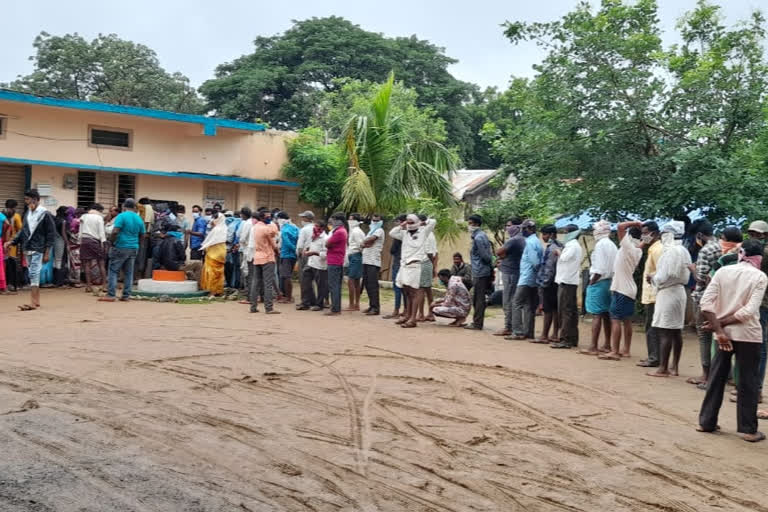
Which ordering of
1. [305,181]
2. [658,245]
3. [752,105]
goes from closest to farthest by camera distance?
[658,245] → [752,105] → [305,181]

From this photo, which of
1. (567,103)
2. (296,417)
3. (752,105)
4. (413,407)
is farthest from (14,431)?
(752,105)

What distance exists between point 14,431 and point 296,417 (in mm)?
2078

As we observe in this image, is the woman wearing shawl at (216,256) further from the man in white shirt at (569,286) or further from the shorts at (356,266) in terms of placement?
the man in white shirt at (569,286)

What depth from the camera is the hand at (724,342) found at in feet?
21.5

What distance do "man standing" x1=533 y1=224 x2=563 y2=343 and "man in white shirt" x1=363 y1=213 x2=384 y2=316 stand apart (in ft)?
10.8

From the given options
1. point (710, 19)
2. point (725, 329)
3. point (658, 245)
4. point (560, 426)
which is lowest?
point (560, 426)

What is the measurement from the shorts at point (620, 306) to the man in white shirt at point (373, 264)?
186 inches

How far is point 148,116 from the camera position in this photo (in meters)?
18.3

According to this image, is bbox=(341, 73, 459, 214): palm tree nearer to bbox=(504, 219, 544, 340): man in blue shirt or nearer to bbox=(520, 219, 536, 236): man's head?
bbox=(520, 219, 536, 236): man's head

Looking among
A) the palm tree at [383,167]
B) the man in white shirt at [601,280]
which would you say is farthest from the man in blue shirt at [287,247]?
the man in white shirt at [601,280]

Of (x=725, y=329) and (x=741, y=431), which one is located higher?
(x=725, y=329)

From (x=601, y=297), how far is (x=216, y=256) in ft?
25.7

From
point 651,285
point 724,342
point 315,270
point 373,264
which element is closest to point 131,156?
point 315,270

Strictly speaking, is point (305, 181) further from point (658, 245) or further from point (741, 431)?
point (741, 431)
